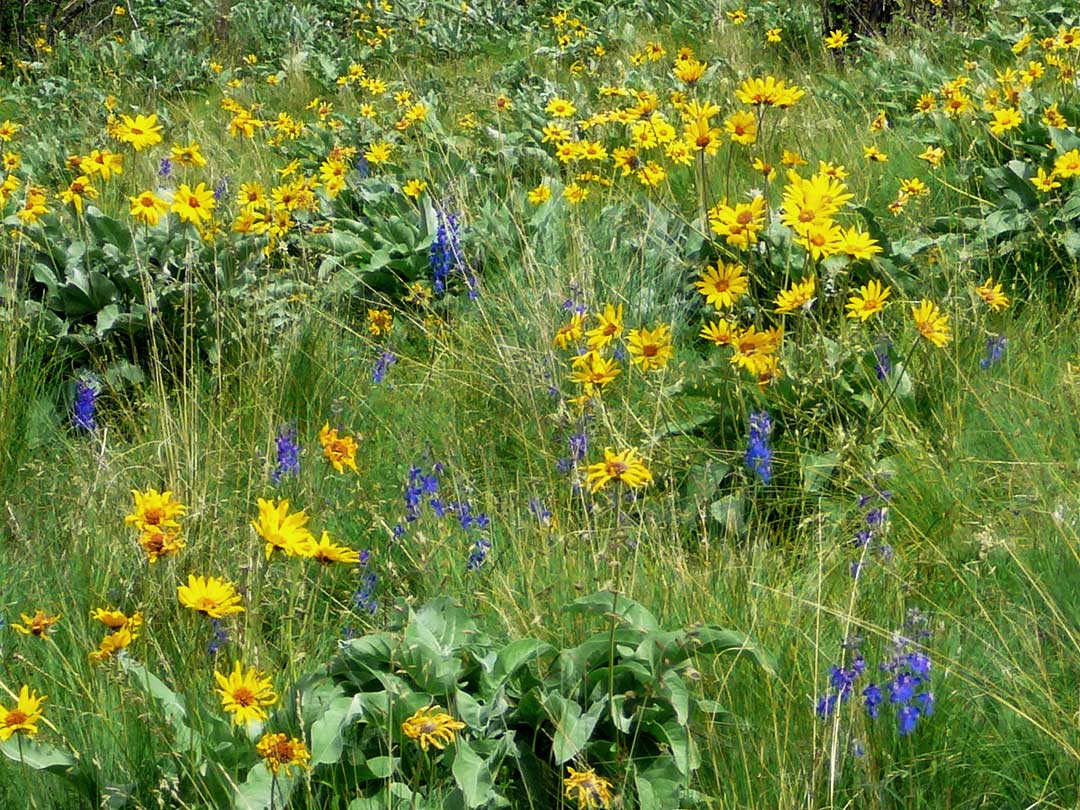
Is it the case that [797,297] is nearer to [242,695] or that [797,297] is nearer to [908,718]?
[908,718]

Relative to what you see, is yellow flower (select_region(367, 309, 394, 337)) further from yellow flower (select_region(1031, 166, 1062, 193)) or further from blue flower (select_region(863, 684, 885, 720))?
blue flower (select_region(863, 684, 885, 720))

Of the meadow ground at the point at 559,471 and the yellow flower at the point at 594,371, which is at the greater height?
the yellow flower at the point at 594,371

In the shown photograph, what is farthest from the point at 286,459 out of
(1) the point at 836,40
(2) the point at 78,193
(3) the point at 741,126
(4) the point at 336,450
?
(1) the point at 836,40

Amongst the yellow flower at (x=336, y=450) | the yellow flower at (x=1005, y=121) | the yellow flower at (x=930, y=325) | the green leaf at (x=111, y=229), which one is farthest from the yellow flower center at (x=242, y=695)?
the yellow flower at (x=1005, y=121)

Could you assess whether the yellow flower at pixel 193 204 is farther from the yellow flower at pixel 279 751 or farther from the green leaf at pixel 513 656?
the yellow flower at pixel 279 751

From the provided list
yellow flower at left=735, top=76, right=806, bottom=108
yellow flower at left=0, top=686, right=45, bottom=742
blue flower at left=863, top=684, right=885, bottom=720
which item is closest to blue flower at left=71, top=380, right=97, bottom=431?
yellow flower at left=0, top=686, right=45, bottom=742

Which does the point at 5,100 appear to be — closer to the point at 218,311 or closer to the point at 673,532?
the point at 218,311

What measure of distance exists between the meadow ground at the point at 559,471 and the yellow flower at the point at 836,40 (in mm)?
904

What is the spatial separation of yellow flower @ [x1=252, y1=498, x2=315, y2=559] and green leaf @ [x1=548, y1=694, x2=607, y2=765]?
1.43 ft

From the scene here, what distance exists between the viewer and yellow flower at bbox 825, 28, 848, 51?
6.57m

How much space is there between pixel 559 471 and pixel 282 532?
3.54ft

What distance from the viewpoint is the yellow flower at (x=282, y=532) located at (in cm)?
182

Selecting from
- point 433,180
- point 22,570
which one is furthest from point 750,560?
point 433,180

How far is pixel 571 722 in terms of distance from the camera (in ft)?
6.40
